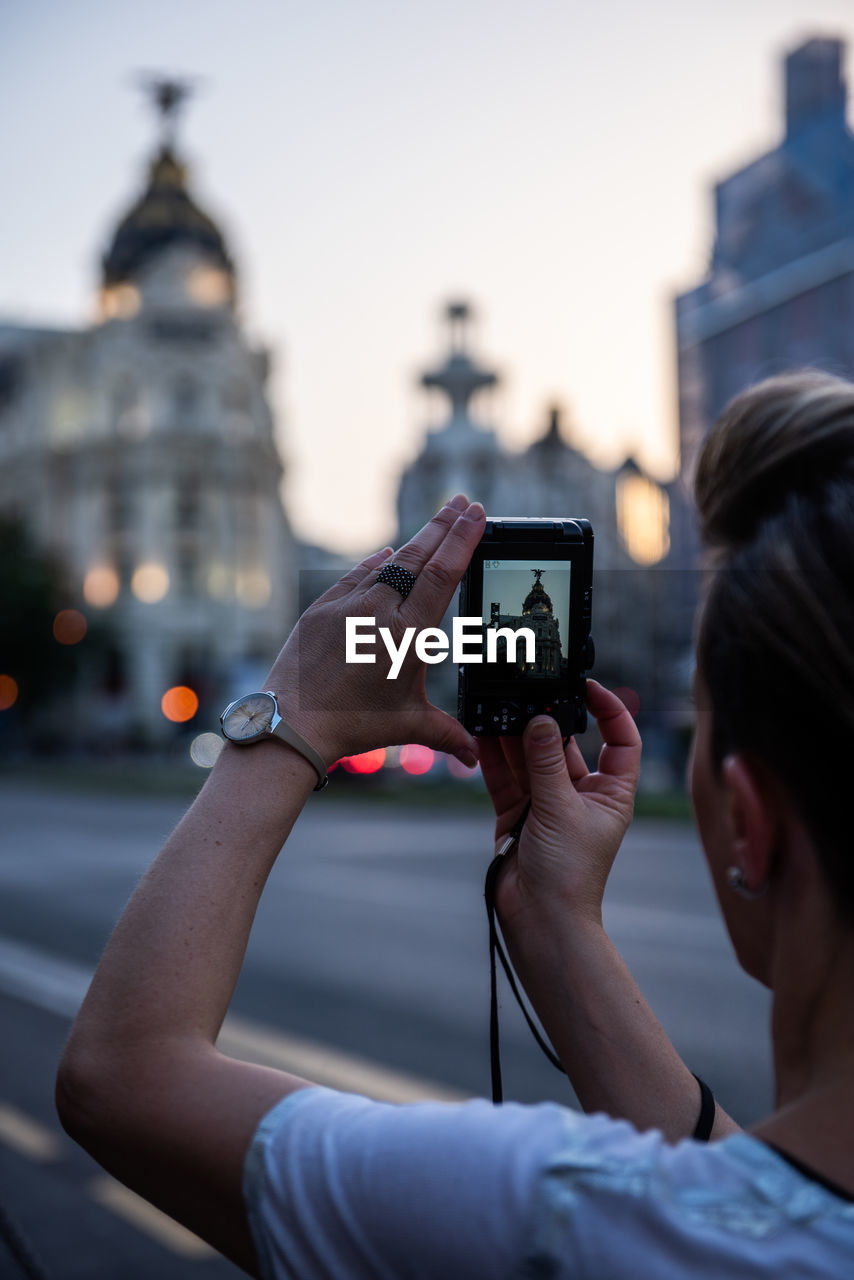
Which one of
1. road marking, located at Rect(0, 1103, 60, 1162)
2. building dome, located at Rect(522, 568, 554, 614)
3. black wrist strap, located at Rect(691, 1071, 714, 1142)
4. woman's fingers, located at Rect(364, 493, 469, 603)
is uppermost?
woman's fingers, located at Rect(364, 493, 469, 603)

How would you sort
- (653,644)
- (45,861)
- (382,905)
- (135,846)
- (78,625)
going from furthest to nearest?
(78,625) < (135,846) < (45,861) < (382,905) < (653,644)

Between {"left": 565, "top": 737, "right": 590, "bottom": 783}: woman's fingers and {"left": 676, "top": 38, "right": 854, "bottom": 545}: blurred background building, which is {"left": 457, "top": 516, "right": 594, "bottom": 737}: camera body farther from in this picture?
{"left": 676, "top": 38, "right": 854, "bottom": 545}: blurred background building

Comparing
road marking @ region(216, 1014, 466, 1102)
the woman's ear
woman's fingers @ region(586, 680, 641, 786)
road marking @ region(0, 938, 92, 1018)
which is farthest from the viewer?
road marking @ region(0, 938, 92, 1018)

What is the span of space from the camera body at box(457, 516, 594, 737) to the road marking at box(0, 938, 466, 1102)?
3544 millimetres

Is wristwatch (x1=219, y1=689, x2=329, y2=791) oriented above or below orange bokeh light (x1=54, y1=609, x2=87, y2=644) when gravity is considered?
below

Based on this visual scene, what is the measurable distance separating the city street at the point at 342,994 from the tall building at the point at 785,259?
104 ft

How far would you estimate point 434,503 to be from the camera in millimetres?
62875

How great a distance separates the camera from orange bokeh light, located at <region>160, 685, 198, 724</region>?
5819cm

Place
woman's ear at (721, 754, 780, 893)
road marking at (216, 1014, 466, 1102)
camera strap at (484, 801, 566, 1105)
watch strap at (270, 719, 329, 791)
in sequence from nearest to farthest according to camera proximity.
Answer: woman's ear at (721, 754, 780, 893), watch strap at (270, 719, 329, 791), camera strap at (484, 801, 566, 1105), road marking at (216, 1014, 466, 1102)

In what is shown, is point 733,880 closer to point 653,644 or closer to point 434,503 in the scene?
point 653,644

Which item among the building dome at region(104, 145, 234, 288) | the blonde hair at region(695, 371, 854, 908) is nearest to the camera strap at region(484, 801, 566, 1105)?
the blonde hair at region(695, 371, 854, 908)

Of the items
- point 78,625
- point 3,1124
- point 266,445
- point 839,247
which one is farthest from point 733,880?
point 266,445

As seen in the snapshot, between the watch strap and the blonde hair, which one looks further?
the watch strap

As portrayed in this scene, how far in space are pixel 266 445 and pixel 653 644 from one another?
5999cm
